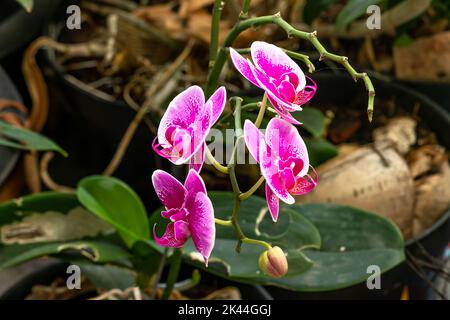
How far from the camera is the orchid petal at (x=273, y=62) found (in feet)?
1.57

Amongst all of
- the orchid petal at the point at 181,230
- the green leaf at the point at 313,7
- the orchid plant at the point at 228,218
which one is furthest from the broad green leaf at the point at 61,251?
the green leaf at the point at 313,7

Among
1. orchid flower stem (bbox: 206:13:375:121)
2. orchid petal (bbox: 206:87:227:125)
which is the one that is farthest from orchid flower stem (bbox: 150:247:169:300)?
orchid petal (bbox: 206:87:227:125)

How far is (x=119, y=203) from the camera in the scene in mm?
824

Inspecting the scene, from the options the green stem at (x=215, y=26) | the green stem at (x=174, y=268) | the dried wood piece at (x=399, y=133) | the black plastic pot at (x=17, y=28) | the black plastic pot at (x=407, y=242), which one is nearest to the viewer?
the green stem at (x=215, y=26)

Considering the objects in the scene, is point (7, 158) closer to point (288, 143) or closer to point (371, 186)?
point (371, 186)

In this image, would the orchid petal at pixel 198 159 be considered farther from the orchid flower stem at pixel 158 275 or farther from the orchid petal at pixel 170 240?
the orchid flower stem at pixel 158 275

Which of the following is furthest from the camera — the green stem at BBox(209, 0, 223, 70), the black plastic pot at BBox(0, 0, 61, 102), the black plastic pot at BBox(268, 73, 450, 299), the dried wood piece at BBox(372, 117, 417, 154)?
the black plastic pot at BBox(0, 0, 61, 102)

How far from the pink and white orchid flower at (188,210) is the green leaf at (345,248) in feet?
0.91

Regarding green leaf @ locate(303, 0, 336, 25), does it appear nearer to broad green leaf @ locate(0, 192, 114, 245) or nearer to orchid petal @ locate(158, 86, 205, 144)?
broad green leaf @ locate(0, 192, 114, 245)

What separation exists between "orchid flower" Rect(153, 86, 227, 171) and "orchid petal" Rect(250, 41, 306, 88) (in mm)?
38

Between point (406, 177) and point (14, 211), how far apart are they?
23.8 inches

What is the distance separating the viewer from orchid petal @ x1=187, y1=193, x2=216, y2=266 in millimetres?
459

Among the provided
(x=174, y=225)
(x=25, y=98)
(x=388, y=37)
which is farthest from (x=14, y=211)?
(x=388, y=37)

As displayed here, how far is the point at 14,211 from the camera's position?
2.71 ft
